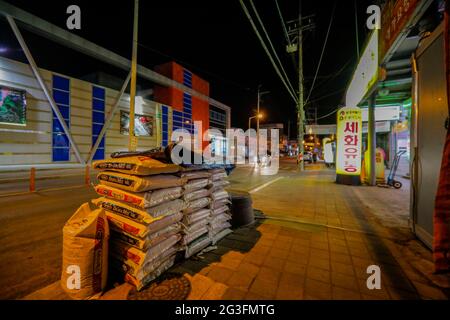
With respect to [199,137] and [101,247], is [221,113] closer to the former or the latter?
[199,137]

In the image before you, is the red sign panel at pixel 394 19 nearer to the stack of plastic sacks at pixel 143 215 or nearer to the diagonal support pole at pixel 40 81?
the stack of plastic sacks at pixel 143 215

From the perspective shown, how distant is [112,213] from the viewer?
8.27 feet

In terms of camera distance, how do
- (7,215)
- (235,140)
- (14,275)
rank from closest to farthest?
1. (14,275)
2. (7,215)
3. (235,140)

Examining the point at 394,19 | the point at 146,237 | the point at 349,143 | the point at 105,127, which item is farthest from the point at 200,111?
the point at 146,237

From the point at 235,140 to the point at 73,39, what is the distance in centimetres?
3050

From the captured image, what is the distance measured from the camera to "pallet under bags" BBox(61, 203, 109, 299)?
1.89m

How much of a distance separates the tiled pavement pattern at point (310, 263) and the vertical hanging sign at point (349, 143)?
5.28 m

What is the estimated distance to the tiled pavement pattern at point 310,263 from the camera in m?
2.12

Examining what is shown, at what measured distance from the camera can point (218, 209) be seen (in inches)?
130

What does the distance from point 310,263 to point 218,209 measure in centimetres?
151

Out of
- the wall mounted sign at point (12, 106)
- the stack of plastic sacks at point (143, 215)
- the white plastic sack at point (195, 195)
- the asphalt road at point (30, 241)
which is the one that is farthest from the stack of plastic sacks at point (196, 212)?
the wall mounted sign at point (12, 106)

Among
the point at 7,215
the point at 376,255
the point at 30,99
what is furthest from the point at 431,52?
the point at 30,99

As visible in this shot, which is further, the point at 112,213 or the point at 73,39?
the point at 73,39

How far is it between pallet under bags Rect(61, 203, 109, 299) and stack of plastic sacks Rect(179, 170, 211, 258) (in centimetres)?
92
